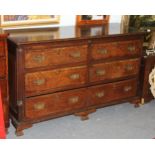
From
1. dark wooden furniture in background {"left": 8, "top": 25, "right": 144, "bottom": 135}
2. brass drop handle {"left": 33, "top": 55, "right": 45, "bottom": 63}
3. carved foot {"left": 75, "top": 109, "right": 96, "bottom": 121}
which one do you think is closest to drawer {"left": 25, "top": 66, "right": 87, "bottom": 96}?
dark wooden furniture in background {"left": 8, "top": 25, "right": 144, "bottom": 135}

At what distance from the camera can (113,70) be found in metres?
2.97

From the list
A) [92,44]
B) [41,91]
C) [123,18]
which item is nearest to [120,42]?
[92,44]

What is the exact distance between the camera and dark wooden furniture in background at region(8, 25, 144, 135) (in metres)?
2.42

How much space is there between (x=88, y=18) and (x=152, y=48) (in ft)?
2.93

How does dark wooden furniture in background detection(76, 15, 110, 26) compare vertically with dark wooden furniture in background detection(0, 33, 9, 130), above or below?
above

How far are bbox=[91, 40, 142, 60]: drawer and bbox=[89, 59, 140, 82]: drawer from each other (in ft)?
A: 0.29

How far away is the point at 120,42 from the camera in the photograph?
9.40 ft

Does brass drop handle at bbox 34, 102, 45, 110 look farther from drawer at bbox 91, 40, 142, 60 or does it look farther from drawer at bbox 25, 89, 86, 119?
drawer at bbox 91, 40, 142, 60

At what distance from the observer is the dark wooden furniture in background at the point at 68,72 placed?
7.94 feet

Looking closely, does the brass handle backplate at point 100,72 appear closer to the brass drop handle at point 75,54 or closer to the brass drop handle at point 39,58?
the brass drop handle at point 75,54

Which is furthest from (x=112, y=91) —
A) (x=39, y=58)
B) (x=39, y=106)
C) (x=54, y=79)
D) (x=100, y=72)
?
(x=39, y=58)

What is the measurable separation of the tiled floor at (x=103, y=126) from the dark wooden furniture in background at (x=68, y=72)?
0.41 feet

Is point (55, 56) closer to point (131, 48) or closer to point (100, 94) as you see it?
point (100, 94)

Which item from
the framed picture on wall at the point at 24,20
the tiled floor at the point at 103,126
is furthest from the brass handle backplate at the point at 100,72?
the framed picture on wall at the point at 24,20
